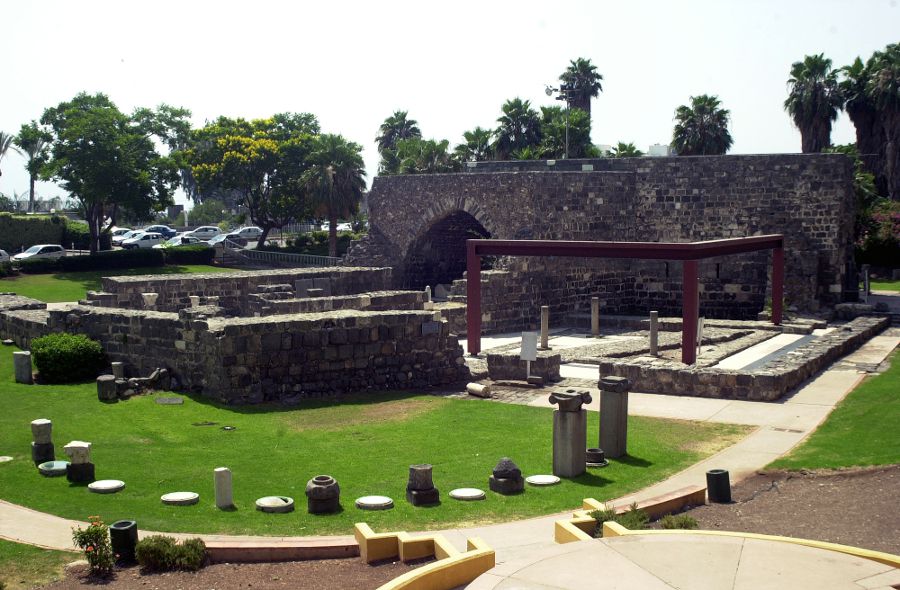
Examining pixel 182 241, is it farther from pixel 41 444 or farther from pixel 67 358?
pixel 41 444

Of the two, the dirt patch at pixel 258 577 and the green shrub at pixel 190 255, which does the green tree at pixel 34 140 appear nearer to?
the green shrub at pixel 190 255

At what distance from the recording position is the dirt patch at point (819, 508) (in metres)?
10.0

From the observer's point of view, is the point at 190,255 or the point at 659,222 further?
the point at 190,255

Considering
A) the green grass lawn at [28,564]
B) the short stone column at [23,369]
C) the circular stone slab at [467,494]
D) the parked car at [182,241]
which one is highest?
the parked car at [182,241]

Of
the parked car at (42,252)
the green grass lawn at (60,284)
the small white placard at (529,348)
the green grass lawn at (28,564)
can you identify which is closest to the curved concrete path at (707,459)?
the green grass lawn at (28,564)

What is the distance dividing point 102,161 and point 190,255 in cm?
594

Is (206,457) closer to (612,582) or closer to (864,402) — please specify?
(612,582)

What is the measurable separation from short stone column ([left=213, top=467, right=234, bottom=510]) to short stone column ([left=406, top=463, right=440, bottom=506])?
215 cm

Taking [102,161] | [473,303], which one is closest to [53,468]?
[473,303]

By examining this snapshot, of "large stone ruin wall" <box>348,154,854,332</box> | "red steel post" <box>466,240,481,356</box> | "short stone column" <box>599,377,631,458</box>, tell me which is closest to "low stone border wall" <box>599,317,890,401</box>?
"red steel post" <box>466,240,481,356</box>

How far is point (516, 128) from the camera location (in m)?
52.1

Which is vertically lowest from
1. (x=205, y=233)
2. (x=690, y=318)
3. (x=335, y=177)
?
(x=690, y=318)

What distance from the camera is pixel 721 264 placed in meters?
31.2

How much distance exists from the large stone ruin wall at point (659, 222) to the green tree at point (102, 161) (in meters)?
15.6
